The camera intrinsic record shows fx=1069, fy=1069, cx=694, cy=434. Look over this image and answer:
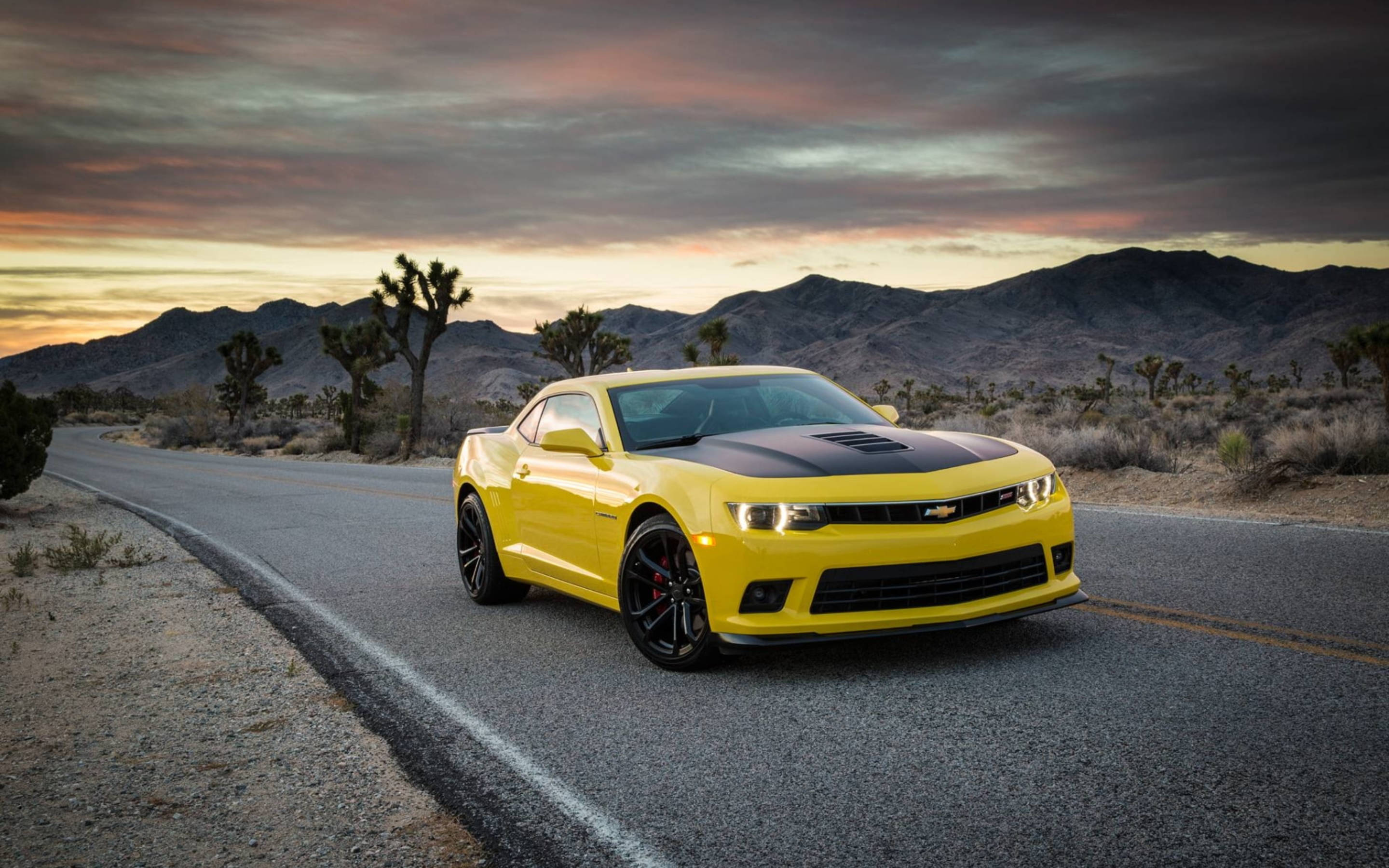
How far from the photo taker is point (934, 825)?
345cm

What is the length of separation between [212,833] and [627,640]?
9.36 ft

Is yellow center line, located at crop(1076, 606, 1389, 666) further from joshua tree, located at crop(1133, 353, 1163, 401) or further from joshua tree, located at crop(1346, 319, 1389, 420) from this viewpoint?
joshua tree, located at crop(1133, 353, 1163, 401)

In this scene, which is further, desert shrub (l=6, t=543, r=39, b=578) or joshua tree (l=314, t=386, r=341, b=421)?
joshua tree (l=314, t=386, r=341, b=421)

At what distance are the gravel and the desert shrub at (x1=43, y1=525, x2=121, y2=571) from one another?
294cm

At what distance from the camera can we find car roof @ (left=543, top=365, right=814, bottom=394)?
674 centimetres

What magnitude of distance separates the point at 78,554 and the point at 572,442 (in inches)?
313

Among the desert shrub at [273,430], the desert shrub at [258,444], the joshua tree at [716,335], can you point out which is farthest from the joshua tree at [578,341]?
A: the desert shrub at [273,430]

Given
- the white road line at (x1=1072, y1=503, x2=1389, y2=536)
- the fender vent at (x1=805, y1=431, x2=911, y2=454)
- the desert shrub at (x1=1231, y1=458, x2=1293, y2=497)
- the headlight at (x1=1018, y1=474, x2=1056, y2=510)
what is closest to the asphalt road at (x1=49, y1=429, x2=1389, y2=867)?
the headlight at (x1=1018, y1=474, x2=1056, y2=510)

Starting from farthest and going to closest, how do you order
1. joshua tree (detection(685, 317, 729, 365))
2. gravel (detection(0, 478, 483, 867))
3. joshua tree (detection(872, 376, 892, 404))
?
joshua tree (detection(872, 376, 892, 404)) → joshua tree (detection(685, 317, 729, 365)) → gravel (detection(0, 478, 483, 867))

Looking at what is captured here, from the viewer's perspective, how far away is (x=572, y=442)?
5996 millimetres

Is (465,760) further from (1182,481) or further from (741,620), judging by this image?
(1182,481)

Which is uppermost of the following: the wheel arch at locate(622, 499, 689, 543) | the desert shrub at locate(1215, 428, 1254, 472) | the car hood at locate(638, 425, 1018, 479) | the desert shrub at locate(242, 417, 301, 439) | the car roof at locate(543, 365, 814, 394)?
the car roof at locate(543, 365, 814, 394)

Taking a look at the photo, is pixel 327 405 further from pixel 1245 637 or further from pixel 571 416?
pixel 1245 637

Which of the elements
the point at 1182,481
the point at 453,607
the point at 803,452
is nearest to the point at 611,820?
the point at 803,452
